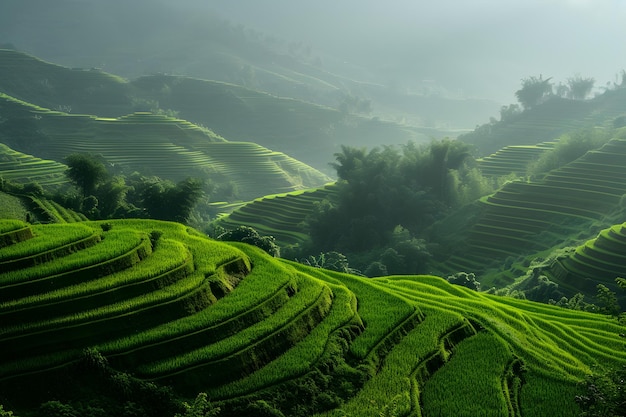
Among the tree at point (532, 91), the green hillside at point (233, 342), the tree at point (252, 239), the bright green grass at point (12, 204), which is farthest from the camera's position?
the tree at point (532, 91)

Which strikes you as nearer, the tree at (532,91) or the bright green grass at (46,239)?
the bright green grass at (46,239)

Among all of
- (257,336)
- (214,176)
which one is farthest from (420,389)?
(214,176)

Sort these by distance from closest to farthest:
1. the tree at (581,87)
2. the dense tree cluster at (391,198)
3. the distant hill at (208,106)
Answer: the dense tree cluster at (391,198)
the tree at (581,87)
the distant hill at (208,106)

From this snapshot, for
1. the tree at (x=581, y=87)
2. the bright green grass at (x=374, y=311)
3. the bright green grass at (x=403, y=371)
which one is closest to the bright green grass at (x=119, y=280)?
the bright green grass at (x=374, y=311)

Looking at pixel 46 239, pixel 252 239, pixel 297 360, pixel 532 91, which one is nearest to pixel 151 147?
pixel 252 239

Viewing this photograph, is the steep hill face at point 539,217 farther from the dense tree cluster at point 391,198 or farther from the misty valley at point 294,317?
the dense tree cluster at point 391,198

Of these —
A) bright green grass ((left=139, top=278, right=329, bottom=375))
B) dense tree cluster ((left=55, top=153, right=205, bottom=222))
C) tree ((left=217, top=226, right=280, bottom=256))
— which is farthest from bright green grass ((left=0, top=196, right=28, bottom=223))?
bright green grass ((left=139, top=278, right=329, bottom=375))

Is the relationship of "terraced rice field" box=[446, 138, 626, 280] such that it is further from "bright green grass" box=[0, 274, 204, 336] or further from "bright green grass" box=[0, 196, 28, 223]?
"bright green grass" box=[0, 274, 204, 336]
